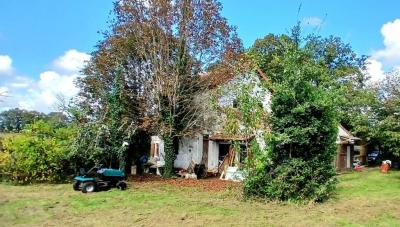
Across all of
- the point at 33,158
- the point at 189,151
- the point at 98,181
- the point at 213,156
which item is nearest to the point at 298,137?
the point at 98,181

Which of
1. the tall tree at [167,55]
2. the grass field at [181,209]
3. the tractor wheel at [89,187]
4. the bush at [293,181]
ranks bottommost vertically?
the grass field at [181,209]

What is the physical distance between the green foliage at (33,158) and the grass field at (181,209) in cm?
156

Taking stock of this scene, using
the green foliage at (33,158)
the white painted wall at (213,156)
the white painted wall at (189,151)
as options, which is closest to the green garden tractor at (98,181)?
the green foliage at (33,158)

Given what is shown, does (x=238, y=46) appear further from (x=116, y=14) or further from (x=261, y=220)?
(x=261, y=220)

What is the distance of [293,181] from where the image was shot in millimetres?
14172

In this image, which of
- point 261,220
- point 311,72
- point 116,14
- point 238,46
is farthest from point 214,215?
point 116,14

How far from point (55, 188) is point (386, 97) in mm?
21274

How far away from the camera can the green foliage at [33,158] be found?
18.3 meters

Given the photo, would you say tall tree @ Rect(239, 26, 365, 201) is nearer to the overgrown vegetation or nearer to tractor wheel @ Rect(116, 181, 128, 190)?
the overgrown vegetation

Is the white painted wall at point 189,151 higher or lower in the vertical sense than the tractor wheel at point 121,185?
higher

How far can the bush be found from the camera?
1416 cm

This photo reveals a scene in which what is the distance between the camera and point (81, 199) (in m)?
14.0

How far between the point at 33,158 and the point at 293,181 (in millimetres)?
11642

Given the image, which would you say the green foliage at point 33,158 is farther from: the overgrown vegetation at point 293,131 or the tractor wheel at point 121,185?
the overgrown vegetation at point 293,131
